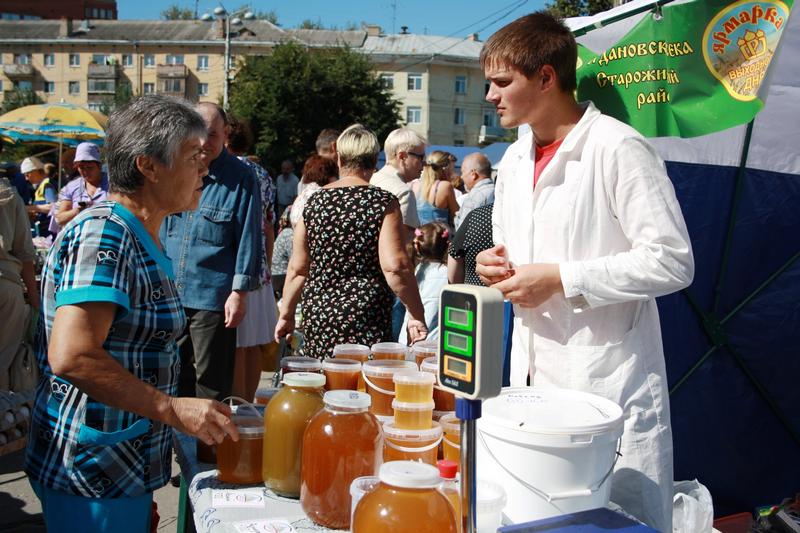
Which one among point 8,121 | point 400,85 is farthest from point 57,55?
point 8,121

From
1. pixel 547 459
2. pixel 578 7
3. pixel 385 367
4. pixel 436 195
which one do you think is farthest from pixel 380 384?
pixel 578 7

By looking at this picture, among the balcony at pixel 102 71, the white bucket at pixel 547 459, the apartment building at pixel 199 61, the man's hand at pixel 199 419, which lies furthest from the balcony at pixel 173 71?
the white bucket at pixel 547 459

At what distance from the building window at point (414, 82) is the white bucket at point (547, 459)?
196 ft

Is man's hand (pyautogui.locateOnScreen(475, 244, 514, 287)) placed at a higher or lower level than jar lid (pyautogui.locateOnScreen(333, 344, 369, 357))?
higher

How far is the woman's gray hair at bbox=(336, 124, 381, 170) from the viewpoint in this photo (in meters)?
3.73

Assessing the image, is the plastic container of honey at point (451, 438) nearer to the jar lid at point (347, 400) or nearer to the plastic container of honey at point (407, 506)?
the jar lid at point (347, 400)

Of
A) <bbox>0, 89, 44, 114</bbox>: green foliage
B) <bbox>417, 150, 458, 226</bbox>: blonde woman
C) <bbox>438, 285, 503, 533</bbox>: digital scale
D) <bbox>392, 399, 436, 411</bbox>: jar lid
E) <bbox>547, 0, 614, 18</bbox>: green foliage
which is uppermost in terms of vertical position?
<bbox>0, 89, 44, 114</bbox>: green foliage

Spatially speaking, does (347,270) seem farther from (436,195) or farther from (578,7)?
(578,7)

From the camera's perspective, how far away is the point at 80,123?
33.7 ft

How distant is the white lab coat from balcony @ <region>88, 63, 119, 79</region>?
70719mm

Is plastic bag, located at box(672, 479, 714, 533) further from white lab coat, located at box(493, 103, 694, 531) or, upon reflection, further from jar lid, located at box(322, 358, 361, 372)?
jar lid, located at box(322, 358, 361, 372)

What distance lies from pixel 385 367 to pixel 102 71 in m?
71.5

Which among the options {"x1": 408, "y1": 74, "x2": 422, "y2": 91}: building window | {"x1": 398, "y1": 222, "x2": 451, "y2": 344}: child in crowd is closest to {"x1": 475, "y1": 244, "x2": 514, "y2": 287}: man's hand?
{"x1": 398, "y1": 222, "x2": 451, "y2": 344}: child in crowd

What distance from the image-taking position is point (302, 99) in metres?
35.0
